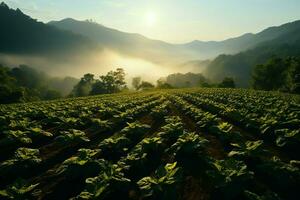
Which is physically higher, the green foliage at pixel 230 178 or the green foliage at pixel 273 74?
the green foliage at pixel 273 74

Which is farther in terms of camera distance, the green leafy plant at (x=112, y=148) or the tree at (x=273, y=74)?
the tree at (x=273, y=74)

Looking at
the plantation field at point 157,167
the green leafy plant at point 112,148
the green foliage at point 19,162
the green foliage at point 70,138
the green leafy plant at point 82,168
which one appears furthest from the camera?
the green foliage at point 70,138

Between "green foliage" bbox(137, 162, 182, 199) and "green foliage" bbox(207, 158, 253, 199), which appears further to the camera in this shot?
"green foliage" bbox(207, 158, 253, 199)

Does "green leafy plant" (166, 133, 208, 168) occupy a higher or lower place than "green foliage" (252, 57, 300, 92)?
lower

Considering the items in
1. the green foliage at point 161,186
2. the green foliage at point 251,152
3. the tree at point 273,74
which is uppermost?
the tree at point 273,74

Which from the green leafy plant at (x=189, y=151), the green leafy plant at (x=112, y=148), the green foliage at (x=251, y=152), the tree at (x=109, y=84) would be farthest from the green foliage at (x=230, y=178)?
the tree at (x=109, y=84)

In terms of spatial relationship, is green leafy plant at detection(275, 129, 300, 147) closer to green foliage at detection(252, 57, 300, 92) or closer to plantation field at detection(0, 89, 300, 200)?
plantation field at detection(0, 89, 300, 200)

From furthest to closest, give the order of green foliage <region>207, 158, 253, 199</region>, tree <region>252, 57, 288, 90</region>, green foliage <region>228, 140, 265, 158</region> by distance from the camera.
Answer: tree <region>252, 57, 288, 90</region> < green foliage <region>228, 140, 265, 158</region> < green foliage <region>207, 158, 253, 199</region>

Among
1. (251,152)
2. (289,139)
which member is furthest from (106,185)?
(289,139)

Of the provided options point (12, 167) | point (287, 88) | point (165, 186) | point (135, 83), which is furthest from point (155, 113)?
point (135, 83)

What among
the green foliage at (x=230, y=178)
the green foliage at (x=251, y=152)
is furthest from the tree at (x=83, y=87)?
the green foliage at (x=230, y=178)

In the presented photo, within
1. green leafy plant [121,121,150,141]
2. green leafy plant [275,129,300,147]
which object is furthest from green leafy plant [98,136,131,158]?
green leafy plant [275,129,300,147]

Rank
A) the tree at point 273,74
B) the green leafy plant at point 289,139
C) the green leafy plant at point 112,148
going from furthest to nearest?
the tree at point 273,74 < the green leafy plant at point 112,148 < the green leafy plant at point 289,139

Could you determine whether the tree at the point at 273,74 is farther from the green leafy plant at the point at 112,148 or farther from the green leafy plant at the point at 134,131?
the green leafy plant at the point at 112,148
